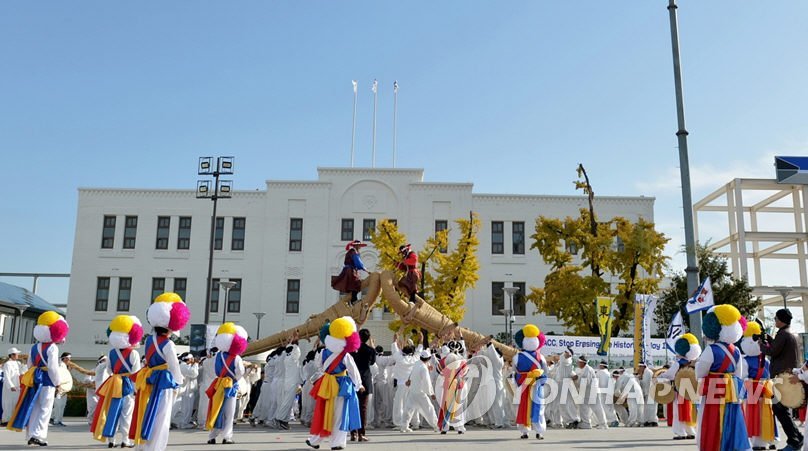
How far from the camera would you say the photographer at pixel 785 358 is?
9641 mm

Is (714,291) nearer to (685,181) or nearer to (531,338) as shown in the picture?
(685,181)

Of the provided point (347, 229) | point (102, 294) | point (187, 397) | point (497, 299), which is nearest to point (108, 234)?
point (102, 294)

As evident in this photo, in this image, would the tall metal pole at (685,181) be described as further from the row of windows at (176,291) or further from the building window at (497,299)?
the row of windows at (176,291)

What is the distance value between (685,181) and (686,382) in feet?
13.2

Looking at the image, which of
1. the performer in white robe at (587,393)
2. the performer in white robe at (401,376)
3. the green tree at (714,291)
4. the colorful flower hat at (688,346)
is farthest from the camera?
the green tree at (714,291)

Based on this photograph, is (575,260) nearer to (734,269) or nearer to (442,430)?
(734,269)

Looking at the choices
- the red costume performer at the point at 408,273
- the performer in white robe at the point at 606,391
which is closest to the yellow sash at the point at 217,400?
the red costume performer at the point at 408,273

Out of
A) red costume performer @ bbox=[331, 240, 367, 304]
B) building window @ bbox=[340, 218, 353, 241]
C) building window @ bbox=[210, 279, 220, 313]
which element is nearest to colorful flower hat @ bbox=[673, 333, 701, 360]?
red costume performer @ bbox=[331, 240, 367, 304]

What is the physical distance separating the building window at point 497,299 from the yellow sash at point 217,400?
2822cm

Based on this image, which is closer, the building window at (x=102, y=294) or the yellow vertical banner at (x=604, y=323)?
the yellow vertical banner at (x=604, y=323)

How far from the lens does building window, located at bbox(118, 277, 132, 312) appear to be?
37562 mm

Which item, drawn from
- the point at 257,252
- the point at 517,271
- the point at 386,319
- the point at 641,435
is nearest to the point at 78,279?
the point at 257,252

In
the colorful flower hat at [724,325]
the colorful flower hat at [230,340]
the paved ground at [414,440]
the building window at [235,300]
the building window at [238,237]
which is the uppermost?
the building window at [238,237]

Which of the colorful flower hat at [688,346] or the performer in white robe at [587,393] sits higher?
the colorful flower hat at [688,346]
